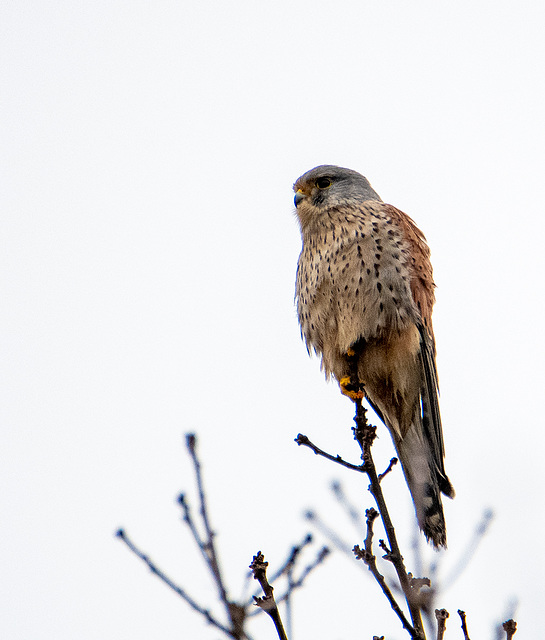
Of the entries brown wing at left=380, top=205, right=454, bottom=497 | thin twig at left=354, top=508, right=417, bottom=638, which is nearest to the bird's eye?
brown wing at left=380, top=205, right=454, bottom=497

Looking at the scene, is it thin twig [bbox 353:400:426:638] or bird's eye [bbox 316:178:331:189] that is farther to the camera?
bird's eye [bbox 316:178:331:189]

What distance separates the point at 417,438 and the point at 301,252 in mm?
1174

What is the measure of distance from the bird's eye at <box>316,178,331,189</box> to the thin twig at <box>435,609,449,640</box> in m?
3.03

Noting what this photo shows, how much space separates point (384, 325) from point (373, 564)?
6.11ft

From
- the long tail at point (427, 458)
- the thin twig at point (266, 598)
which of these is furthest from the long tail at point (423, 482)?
the thin twig at point (266, 598)

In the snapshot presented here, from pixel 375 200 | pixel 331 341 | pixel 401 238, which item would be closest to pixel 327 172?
pixel 375 200

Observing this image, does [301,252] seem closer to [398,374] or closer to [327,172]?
[327,172]

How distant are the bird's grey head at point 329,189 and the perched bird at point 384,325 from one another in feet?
0.79

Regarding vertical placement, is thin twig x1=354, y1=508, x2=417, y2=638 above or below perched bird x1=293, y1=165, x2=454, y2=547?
below

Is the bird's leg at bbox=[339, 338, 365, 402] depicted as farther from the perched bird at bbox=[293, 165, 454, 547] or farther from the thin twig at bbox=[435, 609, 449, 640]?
the thin twig at bbox=[435, 609, 449, 640]

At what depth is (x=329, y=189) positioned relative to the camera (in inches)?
177

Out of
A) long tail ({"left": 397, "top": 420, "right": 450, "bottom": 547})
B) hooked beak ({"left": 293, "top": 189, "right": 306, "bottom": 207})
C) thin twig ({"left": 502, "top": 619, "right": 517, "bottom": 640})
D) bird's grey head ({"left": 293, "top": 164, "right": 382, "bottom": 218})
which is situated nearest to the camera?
thin twig ({"left": 502, "top": 619, "right": 517, "bottom": 640})

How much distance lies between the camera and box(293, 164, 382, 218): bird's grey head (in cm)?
Result: 437

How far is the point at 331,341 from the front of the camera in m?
3.88
